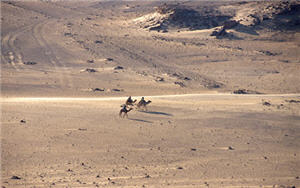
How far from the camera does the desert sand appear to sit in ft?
29.1

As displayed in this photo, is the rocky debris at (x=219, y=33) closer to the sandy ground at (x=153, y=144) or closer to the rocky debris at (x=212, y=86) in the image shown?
the rocky debris at (x=212, y=86)

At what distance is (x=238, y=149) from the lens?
1018 centimetres

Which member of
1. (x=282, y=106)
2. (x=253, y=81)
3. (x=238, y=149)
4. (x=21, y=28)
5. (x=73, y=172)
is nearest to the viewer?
(x=73, y=172)

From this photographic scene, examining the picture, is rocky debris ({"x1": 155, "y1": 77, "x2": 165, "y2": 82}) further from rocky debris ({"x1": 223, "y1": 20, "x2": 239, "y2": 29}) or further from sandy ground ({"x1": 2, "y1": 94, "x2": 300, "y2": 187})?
rocky debris ({"x1": 223, "y1": 20, "x2": 239, "y2": 29})

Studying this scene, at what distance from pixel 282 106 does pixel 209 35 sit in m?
19.4

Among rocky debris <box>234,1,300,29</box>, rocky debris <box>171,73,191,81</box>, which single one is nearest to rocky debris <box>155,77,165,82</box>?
rocky debris <box>171,73,191,81</box>

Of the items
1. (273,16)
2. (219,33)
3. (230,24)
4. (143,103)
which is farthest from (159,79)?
(273,16)

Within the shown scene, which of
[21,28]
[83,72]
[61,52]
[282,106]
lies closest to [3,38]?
[21,28]

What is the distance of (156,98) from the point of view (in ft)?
53.1

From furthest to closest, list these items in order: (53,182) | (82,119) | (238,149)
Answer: (82,119) → (238,149) → (53,182)

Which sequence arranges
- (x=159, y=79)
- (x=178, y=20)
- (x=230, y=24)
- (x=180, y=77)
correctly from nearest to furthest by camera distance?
(x=159, y=79)
(x=180, y=77)
(x=230, y=24)
(x=178, y=20)

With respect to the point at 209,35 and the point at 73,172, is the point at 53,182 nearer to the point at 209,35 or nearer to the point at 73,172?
the point at 73,172

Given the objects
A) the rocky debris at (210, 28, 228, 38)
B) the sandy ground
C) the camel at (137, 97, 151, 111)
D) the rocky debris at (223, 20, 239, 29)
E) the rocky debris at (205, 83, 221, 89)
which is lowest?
the sandy ground

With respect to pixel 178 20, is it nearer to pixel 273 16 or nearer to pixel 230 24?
pixel 230 24
